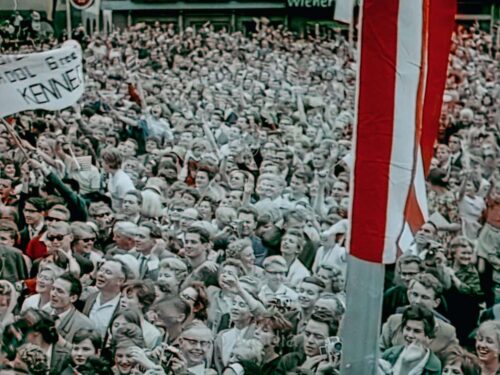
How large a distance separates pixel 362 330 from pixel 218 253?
11.6 feet

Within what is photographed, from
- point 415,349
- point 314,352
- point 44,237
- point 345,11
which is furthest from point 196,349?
point 44,237

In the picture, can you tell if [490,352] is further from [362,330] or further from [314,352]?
[362,330]

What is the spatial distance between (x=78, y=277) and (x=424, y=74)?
10.5 feet

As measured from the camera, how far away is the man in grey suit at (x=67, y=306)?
6.74 metres

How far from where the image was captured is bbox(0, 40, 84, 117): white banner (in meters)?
9.01

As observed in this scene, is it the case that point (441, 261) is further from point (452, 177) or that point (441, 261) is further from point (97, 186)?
point (97, 186)

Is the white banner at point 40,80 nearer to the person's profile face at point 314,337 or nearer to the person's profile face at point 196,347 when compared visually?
the person's profile face at point 196,347

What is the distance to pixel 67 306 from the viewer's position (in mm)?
6914

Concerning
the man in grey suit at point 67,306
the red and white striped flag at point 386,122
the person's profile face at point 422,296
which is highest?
the red and white striped flag at point 386,122

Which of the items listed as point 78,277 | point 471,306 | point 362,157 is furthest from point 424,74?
point 78,277

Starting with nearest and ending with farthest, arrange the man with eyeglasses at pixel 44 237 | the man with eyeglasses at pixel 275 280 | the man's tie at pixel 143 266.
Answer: the man with eyeglasses at pixel 275 280 < the man's tie at pixel 143 266 < the man with eyeglasses at pixel 44 237

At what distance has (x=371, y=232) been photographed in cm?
483

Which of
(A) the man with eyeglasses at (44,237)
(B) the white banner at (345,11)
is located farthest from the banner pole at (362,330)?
(A) the man with eyeglasses at (44,237)

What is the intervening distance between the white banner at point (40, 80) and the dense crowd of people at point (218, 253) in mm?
379
